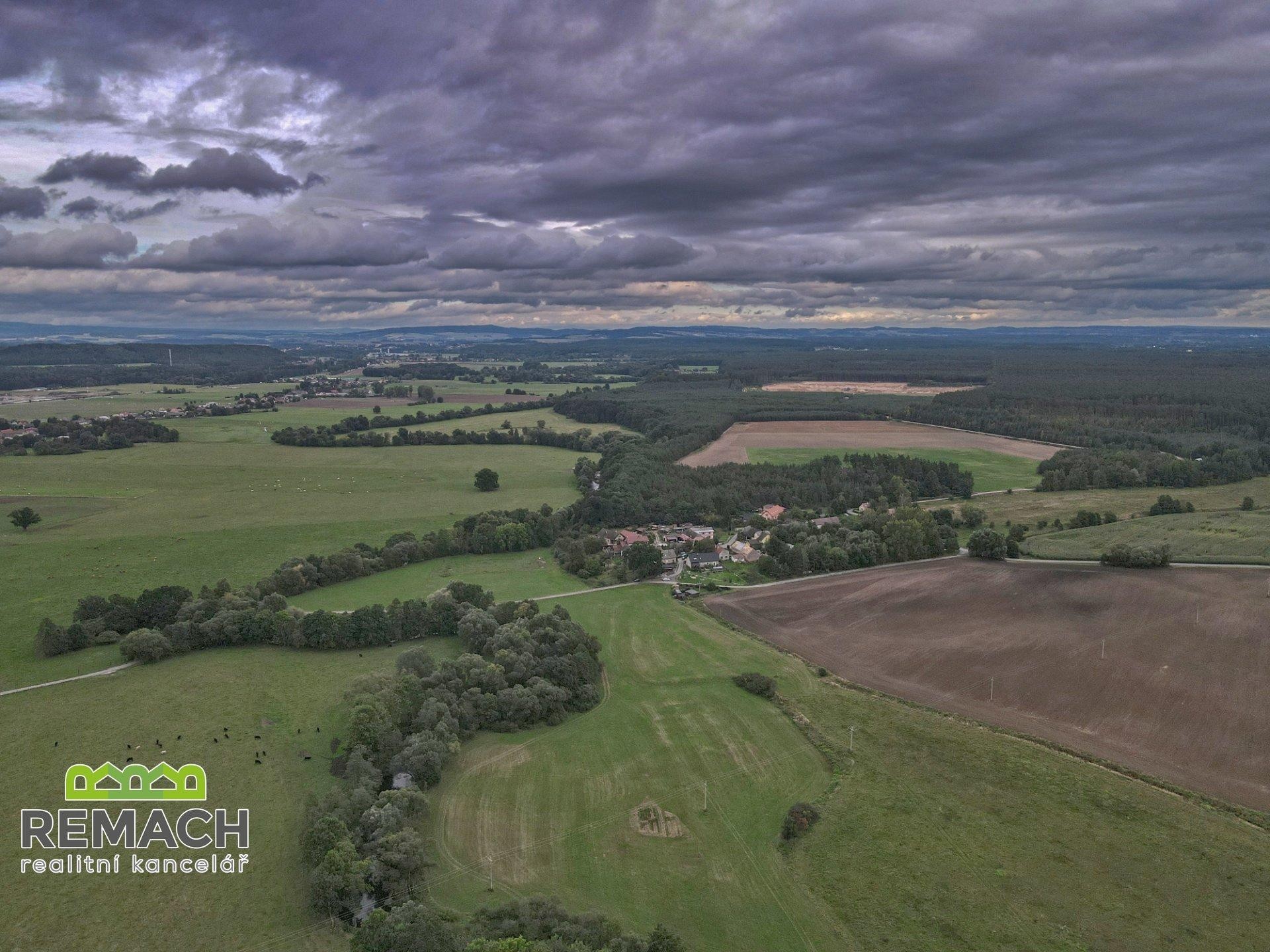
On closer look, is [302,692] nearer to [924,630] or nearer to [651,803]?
[651,803]

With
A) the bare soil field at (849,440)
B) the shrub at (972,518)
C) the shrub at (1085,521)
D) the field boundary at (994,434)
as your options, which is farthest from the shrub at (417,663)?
the field boundary at (994,434)

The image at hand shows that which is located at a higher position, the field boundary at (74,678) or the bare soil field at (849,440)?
the bare soil field at (849,440)

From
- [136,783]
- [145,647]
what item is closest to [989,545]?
[136,783]

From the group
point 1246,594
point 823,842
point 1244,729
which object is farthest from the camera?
point 1246,594

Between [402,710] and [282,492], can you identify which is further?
[282,492]

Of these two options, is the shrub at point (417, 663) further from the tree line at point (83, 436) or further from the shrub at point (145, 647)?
the tree line at point (83, 436)

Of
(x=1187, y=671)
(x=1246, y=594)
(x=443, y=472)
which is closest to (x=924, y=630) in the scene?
(x=1187, y=671)

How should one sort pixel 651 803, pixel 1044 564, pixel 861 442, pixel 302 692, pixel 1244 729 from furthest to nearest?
1. pixel 861 442
2. pixel 1044 564
3. pixel 302 692
4. pixel 1244 729
5. pixel 651 803
